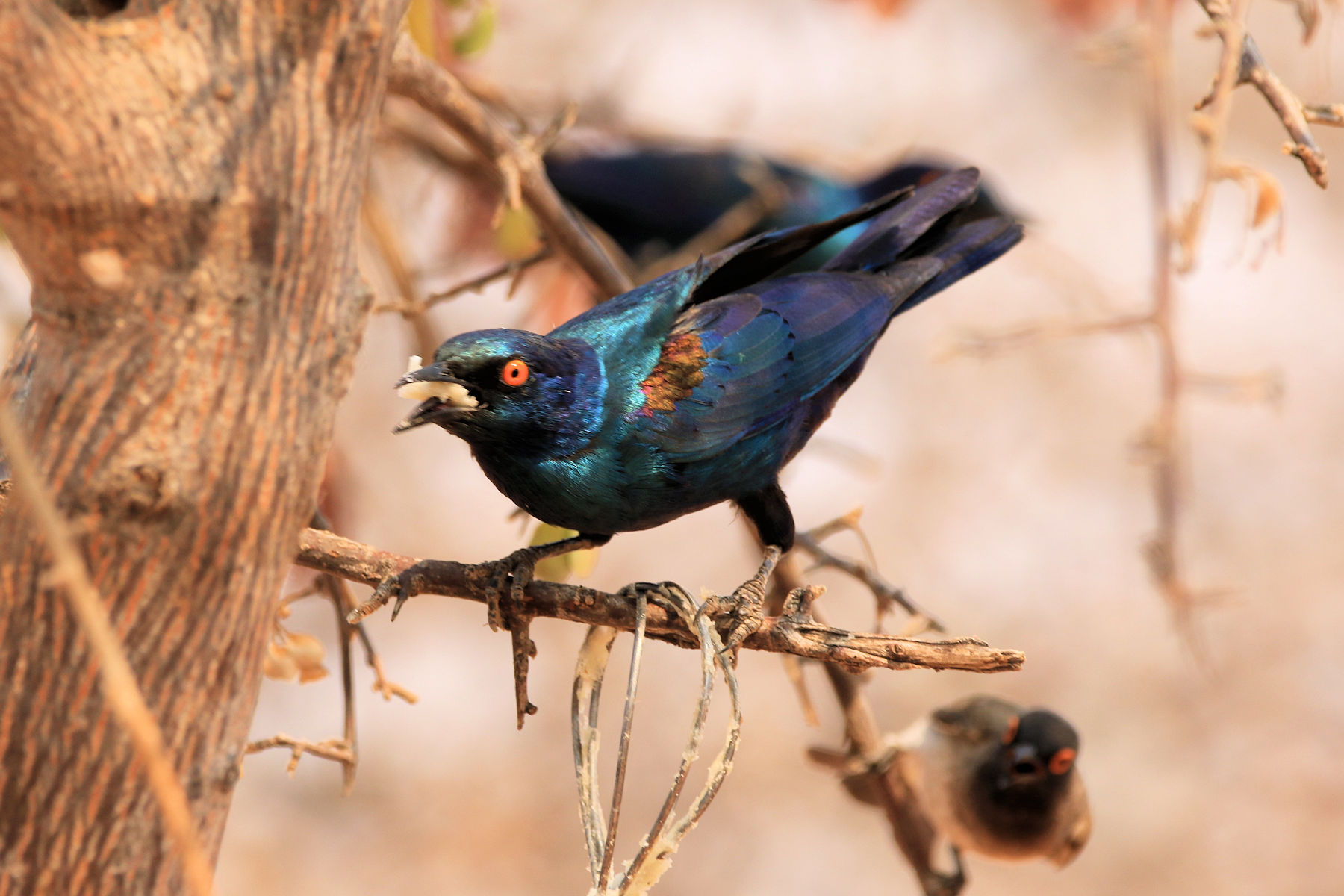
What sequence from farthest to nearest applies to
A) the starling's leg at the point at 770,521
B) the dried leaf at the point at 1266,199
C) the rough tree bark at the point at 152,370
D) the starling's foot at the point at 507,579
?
1. the starling's leg at the point at 770,521
2. the dried leaf at the point at 1266,199
3. the starling's foot at the point at 507,579
4. the rough tree bark at the point at 152,370

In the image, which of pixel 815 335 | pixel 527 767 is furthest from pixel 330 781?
pixel 815 335

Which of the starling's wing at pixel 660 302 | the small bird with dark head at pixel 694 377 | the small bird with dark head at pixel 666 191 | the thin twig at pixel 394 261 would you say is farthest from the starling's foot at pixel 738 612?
the small bird with dark head at pixel 666 191

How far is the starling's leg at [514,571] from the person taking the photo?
190 centimetres

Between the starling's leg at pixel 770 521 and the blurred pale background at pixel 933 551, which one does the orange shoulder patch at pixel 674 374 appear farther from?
the blurred pale background at pixel 933 551

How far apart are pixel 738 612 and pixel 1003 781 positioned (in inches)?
77.7

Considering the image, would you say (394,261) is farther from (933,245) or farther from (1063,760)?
(1063,760)

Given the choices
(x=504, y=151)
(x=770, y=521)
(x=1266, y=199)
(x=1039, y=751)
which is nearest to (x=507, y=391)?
(x=770, y=521)

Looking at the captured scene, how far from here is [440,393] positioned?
1.83 m

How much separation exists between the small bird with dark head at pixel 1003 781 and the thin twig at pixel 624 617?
179cm

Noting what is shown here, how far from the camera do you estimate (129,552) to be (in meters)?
1.14

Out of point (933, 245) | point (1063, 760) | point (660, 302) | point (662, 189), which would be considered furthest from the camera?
point (662, 189)

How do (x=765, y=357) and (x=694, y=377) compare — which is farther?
(x=765, y=357)

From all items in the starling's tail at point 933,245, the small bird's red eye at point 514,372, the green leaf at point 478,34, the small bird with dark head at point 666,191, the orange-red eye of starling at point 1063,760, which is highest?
the small bird with dark head at point 666,191

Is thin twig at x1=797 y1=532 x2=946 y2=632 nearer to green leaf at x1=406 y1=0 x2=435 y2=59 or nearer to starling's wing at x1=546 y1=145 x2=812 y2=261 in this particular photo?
green leaf at x1=406 y1=0 x2=435 y2=59
